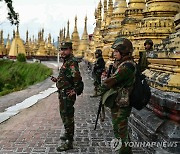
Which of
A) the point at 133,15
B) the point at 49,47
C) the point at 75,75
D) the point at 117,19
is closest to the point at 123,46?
the point at 75,75

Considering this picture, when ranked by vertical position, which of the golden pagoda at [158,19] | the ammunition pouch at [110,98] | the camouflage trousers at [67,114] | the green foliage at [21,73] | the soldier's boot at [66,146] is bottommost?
the green foliage at [21,73]

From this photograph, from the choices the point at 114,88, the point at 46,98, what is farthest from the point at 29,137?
the point at 46,98

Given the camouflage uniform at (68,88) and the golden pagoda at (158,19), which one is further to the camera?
the golden pagoda at (158,19)

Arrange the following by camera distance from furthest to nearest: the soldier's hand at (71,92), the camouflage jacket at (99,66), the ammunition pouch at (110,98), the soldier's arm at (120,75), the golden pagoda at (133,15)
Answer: the camouflage jacket at (99,66) < the golden pagoda at (133,15) < the soldier's hand at (71,92) < the ammunition pouch at (110,98) < the soldier's arm at (120,75)

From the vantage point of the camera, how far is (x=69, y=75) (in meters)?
5.29

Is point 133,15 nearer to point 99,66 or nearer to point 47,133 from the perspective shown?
point 99,66

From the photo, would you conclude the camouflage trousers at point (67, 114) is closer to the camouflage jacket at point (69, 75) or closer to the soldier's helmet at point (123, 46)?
the camouflage jacket at point (69, 75)

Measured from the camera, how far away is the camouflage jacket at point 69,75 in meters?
5.25

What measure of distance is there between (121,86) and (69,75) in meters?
1.45

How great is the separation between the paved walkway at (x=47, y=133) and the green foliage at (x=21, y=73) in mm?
16849

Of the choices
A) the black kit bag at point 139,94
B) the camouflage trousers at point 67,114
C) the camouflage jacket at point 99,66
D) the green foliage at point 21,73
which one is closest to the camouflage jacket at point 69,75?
the camouflage trousers at point 67,114

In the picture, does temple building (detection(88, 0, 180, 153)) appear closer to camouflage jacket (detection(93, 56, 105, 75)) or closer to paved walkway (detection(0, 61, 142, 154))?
paved walkway (detection(0, 61, 142, 154))

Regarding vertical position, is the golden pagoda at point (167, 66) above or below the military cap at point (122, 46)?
below

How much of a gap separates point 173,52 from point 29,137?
305cm
